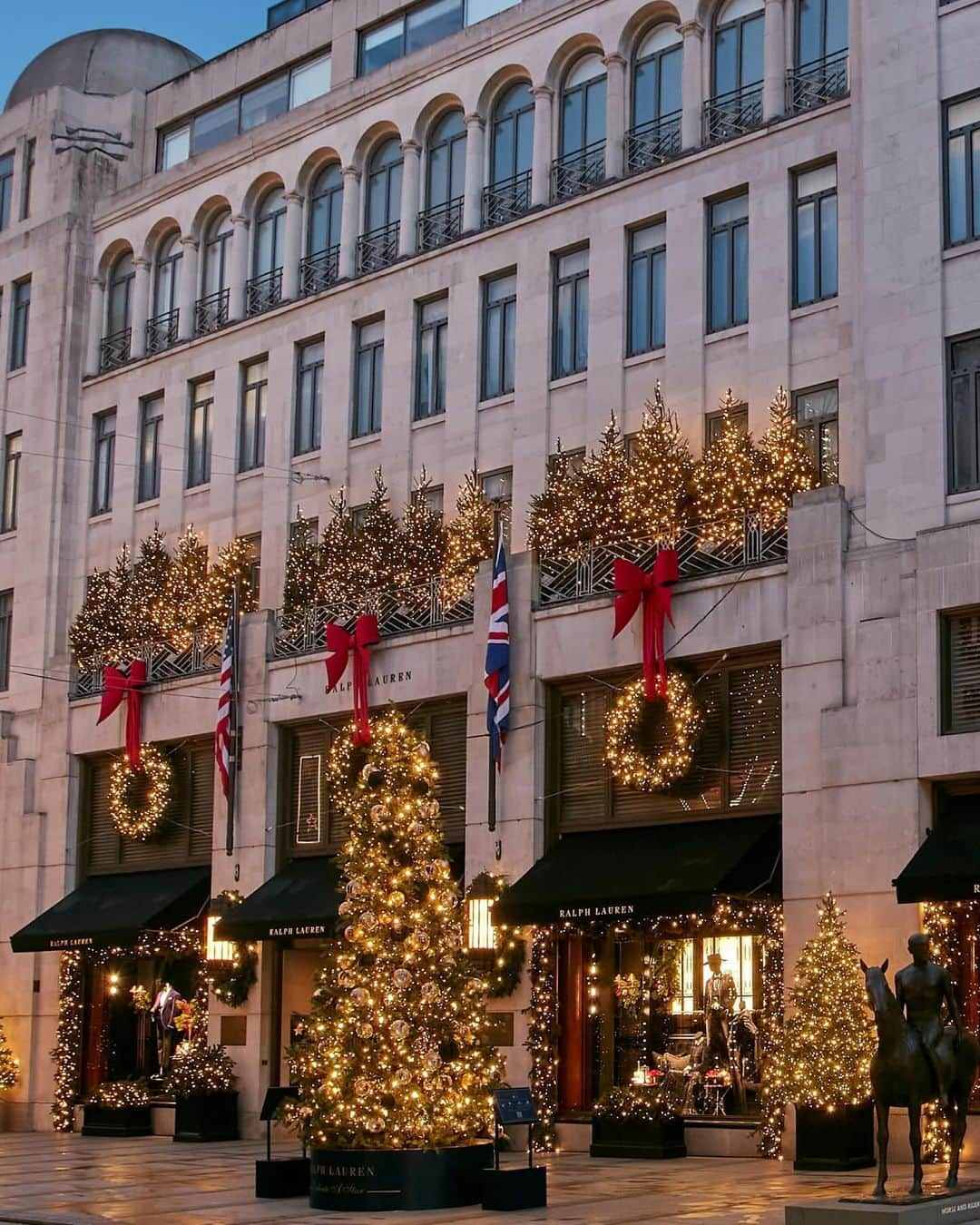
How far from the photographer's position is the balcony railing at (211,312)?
43.3 m

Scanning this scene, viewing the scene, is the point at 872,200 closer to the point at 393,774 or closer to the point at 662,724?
the point at 662,724

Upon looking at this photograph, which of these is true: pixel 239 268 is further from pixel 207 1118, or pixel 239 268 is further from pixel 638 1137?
pixel 638 1137

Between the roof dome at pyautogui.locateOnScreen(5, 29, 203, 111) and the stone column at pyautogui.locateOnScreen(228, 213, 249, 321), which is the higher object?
the roof dome at pyautogui.locateOnScreen(5, 29, 203, 111)

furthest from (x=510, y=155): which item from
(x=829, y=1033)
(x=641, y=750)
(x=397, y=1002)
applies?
(x=397, y=1002)

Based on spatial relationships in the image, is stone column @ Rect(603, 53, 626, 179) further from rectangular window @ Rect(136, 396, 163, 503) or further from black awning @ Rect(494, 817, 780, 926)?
rectangular window @ Rect(136, 396, 163, 503)

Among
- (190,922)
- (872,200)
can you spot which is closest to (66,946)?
(190,922)

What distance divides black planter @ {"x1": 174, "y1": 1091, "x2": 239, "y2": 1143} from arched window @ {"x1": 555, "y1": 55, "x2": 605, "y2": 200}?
56.7 ft

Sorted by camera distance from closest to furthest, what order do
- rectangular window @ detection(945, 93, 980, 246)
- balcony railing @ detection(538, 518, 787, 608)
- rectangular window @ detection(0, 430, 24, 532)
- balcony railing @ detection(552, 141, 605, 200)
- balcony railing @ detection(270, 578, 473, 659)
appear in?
rectangular window @ detection(945, 93, 980, 246) → balcony railing @ detection(538, 518, 787, 608) → balcony railing @ detection(270, 578, 473, 659) → balcony railing @ detection(552, 141, 605, 200) → rectangular window @ detection(0, 430, 24, 532)

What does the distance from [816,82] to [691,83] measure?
8.21 ft

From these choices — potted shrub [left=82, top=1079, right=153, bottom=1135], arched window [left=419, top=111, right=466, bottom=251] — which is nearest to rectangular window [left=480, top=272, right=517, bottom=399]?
arched window [left=419, top=111, right=466, bottom=251]

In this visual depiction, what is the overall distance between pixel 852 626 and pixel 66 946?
17706mm

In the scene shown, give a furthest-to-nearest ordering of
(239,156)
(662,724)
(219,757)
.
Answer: (239,156), (219,757), (662,724)

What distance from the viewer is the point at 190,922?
37.8m

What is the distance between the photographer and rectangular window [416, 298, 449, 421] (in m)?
38.3
